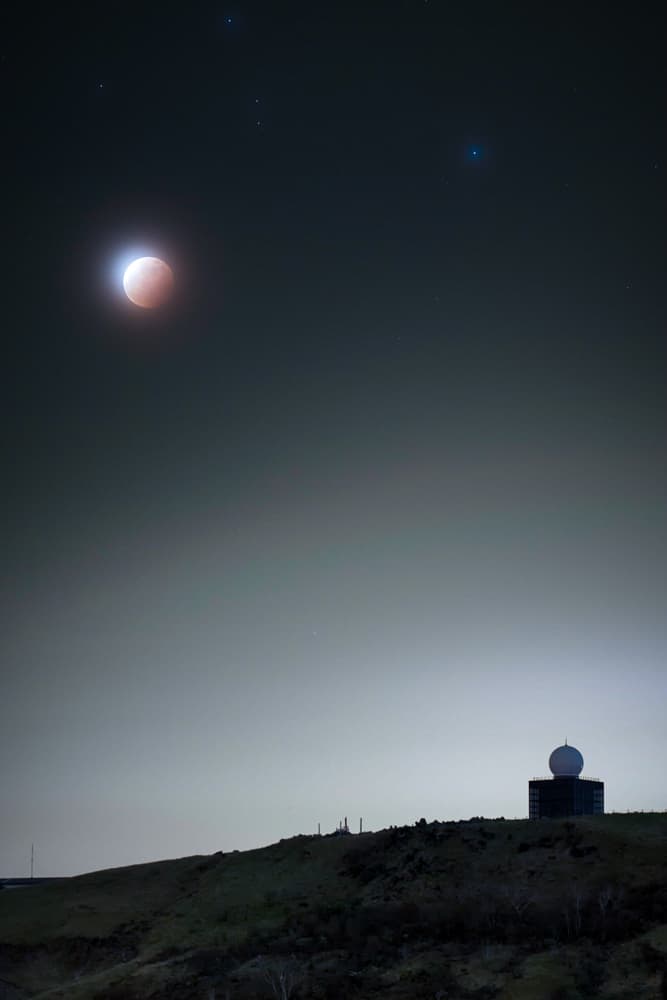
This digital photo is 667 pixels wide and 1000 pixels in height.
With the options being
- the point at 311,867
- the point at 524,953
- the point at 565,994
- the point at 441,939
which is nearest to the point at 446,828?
the point at 311,867

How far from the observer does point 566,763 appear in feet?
336

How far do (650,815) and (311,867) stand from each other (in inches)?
972

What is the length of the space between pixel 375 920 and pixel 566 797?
46803 millimetres

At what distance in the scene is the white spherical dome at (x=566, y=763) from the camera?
102 m

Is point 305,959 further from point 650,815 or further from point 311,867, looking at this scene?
point 650,815

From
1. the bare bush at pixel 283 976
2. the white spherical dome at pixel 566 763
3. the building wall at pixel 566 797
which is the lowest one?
the bare bush at pixel 283 976

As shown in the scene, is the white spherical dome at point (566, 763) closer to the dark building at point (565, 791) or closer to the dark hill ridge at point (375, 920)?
the dark building at point (565, 791)

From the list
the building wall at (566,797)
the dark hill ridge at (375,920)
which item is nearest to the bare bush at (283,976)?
the dark hill ridge at (375,920)

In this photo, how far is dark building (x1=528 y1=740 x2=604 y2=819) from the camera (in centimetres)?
10094

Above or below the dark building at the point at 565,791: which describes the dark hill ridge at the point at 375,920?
below

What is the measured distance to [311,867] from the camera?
7575cm

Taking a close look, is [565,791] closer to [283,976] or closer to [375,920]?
[375,920]

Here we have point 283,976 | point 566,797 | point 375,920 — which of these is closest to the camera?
point 283,976

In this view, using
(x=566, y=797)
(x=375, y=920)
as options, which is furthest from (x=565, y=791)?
(x=375, y=920)
